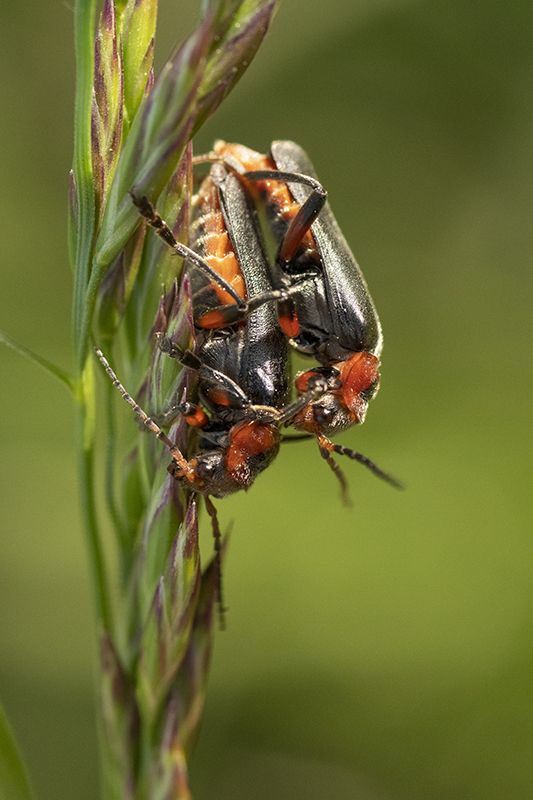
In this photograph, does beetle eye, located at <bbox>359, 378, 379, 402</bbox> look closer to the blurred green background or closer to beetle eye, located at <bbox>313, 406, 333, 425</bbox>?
beetle eye, located at <bbox>313, 406, 333, 425</bbox>

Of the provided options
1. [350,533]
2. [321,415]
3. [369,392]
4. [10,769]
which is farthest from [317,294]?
[10,769]

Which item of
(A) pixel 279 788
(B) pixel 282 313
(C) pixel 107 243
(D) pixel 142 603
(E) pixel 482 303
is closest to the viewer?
(C) pixel 107 243

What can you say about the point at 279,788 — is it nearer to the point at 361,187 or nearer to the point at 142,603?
the point at 142,603

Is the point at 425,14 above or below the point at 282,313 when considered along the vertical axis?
above

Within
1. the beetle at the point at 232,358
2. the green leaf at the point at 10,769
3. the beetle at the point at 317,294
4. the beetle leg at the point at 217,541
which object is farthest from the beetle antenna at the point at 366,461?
the green leaf at the point at 10,769

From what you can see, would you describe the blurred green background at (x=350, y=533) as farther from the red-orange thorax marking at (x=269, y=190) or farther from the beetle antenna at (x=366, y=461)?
the red-orange thorax marking at (x=269, y=190)

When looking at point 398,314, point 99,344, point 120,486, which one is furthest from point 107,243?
point 398,314

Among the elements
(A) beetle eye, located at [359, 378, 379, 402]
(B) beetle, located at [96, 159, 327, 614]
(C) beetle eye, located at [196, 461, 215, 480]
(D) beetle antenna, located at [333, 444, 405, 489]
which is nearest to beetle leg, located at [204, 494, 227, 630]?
(B) beetle, located at [96, 159, 327, 614]
